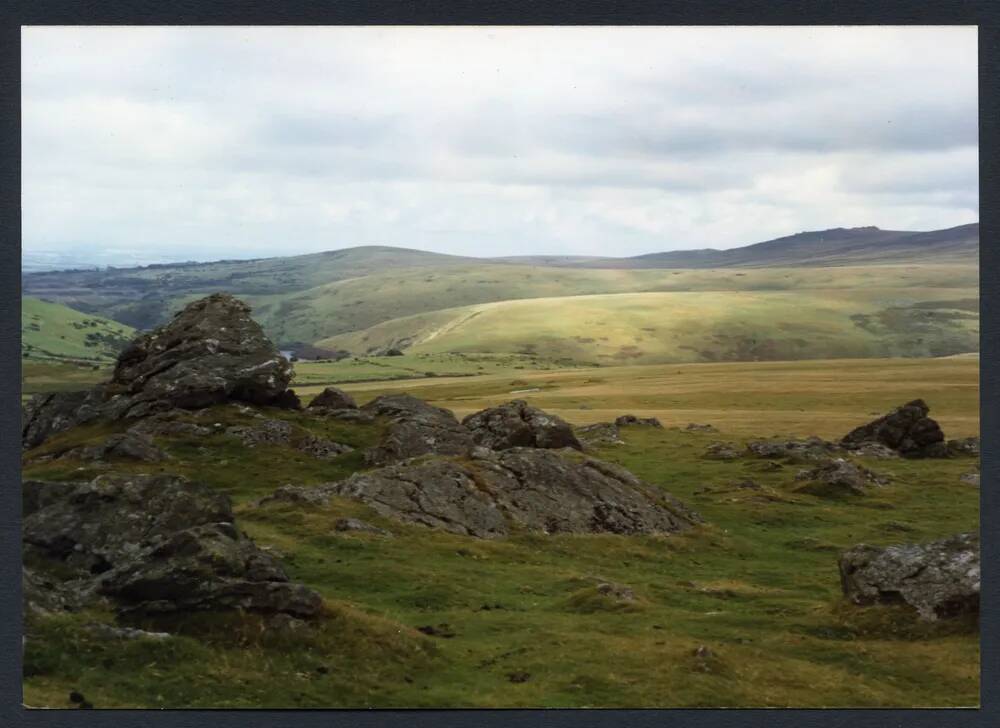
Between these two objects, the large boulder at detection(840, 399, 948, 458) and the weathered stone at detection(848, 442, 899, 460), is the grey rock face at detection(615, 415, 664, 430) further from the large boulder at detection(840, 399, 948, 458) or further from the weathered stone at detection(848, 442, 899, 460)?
the weathered stone at detection(848, 442, 899, 460)

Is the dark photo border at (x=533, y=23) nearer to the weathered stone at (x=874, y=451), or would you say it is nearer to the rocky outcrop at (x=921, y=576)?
the rocky outcrop at (x=921, y=576)

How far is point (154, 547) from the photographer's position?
30.3 meters

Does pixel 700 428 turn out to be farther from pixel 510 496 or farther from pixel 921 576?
pixel 921 576

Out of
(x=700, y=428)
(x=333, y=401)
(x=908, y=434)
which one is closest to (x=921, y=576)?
(x=333, y=401)

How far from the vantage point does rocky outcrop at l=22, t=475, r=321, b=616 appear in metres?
28.9

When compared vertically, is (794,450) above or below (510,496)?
below

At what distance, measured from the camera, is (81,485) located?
36500mm

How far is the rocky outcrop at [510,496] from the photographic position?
158ft

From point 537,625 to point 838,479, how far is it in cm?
3844

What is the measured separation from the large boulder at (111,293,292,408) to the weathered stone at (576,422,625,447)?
90.9 ft

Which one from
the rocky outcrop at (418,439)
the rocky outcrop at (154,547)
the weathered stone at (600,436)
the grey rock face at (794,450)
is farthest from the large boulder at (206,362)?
the grey rock face at (794,450)

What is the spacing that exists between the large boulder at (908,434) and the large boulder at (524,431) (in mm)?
33370

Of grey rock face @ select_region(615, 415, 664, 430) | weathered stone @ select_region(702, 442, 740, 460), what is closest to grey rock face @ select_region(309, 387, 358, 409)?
weathered stone @ select_region(702, 442, 740, 460)

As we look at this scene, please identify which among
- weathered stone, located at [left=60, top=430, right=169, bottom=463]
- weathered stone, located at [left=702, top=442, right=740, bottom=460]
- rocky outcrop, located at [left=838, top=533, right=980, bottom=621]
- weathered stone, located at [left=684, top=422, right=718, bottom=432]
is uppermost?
weathered stone, located at [left=60, top=430, right=169, bottom=463]
